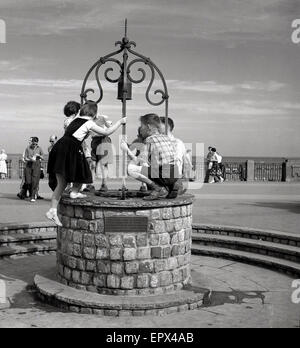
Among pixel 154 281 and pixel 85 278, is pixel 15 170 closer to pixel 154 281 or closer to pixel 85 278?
pixel 85 278

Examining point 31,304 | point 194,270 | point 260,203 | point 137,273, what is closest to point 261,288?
point 194,270

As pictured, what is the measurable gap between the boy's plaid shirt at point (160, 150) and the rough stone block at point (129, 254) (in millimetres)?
1161

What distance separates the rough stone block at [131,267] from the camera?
5.82m

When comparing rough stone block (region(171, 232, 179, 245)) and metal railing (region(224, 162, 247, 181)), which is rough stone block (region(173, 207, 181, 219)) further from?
metal railing (region(224, 162, 247, 181))

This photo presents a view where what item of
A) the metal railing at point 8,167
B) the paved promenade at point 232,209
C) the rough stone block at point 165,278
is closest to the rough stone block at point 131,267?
the rough stone block at point 165,278

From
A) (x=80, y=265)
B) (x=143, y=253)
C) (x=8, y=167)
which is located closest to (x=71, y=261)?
(x=80, y=265)

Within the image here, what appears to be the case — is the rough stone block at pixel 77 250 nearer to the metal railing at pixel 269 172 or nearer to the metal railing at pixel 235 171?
the metal railing at pixel 235 171

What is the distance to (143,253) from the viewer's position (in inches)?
230

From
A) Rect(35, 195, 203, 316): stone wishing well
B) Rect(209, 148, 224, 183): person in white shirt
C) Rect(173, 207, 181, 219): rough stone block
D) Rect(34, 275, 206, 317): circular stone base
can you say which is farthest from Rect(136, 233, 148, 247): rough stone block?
Rect(209, 148, 224, 183): person in white shirt

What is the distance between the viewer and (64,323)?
5.30 metres

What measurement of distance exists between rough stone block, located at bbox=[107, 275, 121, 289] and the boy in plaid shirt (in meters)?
1.11

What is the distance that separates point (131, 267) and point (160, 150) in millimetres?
1535
